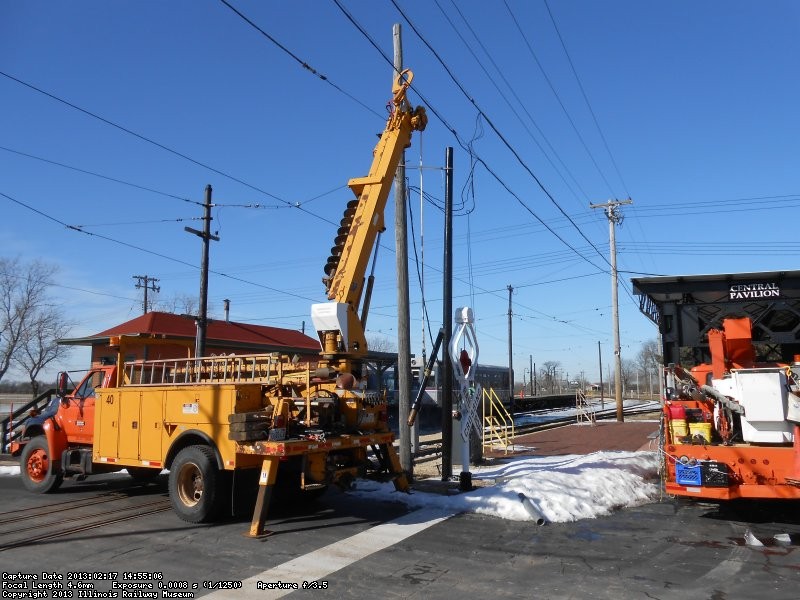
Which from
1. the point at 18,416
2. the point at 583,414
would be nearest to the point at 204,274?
the point at 18,416

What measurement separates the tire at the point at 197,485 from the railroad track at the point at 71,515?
0.91 meters

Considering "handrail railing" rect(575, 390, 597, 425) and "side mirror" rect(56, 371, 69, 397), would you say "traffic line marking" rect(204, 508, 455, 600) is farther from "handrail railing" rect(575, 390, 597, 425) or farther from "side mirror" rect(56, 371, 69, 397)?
"handrail railing" rect(575, 390, 597, 425)

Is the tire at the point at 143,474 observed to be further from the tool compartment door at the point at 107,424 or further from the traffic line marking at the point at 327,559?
the traffic line marking at the point at 327,559

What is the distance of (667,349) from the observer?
31.4ft

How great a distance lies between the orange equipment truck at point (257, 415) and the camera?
8.02 meters

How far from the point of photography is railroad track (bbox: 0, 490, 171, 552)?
766 cm

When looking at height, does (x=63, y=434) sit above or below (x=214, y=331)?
below

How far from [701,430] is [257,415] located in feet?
18.3

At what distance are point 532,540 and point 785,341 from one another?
4.80 metres

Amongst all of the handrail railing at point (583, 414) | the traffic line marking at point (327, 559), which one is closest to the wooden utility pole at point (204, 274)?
the traffic line marking at point (327, 559)

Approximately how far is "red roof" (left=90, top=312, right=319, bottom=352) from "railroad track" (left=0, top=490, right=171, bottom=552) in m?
18.8

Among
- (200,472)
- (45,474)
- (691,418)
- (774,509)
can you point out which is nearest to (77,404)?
(45,474)

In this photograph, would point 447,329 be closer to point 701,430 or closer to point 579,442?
point 701,430

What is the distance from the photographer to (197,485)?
8.48m
